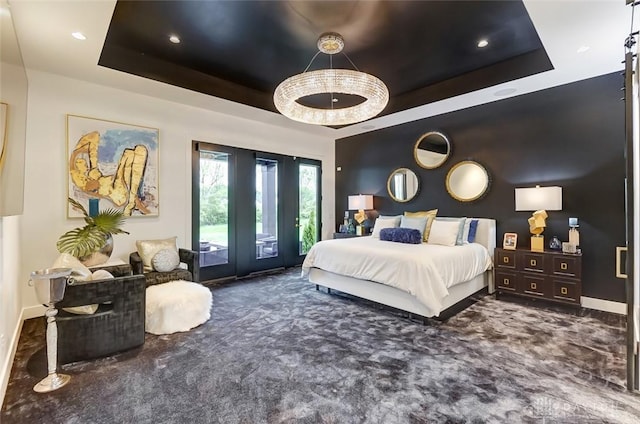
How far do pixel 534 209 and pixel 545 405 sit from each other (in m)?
2.76

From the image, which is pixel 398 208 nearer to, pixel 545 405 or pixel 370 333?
pixel 370 333

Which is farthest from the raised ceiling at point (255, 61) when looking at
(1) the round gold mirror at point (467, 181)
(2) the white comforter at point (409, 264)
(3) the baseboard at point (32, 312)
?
(3) the baseboard at point (32, 312)

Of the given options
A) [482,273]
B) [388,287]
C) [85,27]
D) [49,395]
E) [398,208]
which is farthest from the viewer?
[398,208]

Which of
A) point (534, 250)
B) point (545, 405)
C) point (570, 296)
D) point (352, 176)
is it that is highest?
point (352, 176)

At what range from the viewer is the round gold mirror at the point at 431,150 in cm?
523

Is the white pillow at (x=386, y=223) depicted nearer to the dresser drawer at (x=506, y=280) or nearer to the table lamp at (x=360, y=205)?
the table lamp at (x=360, y=205)

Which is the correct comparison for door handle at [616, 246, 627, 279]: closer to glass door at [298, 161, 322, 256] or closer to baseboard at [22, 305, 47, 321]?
glass door at [298, 161, 322, 256]

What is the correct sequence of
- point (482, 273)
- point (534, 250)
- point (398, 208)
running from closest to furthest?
point (534, 250) < point (482, 273) < point (398, 208)

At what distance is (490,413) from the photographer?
188 cm

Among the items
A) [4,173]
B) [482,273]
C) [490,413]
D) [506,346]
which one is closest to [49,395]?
[4,173]

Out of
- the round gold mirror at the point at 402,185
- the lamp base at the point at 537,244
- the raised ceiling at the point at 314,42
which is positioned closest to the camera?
the raised ceiling at the point at 314,42

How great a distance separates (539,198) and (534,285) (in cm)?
115

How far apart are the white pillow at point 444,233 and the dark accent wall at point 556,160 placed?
2.62 ft

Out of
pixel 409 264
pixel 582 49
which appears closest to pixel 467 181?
pixel 582 49
